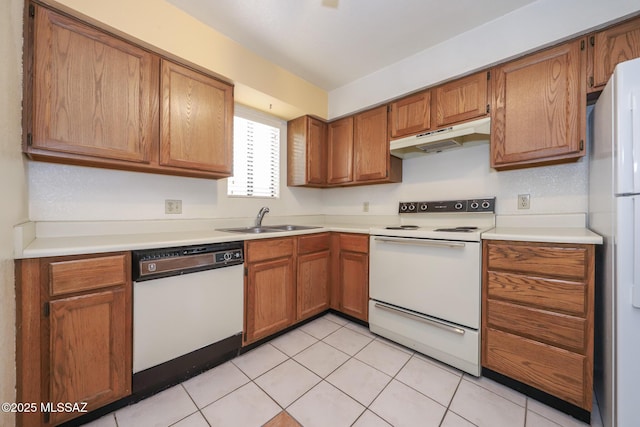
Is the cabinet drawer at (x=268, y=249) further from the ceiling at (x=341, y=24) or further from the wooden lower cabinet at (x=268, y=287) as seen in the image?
the ceiling at (x=341, y=24)

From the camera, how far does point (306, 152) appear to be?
8.93 feet

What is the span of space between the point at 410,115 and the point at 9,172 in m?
2.57

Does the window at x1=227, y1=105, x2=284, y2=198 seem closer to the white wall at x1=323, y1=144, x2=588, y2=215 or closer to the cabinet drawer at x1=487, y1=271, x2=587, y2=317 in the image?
the white wall at x1=323, y1=144, x2=588, y2=215

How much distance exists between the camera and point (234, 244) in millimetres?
1752

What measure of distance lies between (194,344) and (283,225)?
4.77 ft

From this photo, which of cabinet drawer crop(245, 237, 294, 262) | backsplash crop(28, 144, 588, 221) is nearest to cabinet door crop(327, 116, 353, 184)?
backsplash crop(28, 144, 588, 221)

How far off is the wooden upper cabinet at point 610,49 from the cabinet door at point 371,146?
1367 millimetres

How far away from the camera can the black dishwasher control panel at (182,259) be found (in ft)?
4.41

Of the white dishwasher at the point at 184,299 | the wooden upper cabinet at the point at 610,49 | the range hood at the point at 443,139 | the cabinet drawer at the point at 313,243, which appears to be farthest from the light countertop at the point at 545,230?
the white dishwasher at the point at 184,299

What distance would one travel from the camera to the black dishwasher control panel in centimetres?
134

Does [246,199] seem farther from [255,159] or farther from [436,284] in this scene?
[436,284]

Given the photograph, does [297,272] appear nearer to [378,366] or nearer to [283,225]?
[283,225]

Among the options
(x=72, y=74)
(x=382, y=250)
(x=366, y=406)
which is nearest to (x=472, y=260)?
(x=382, y=250)

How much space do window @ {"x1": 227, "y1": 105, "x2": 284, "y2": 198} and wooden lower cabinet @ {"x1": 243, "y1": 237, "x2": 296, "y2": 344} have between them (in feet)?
2.53
